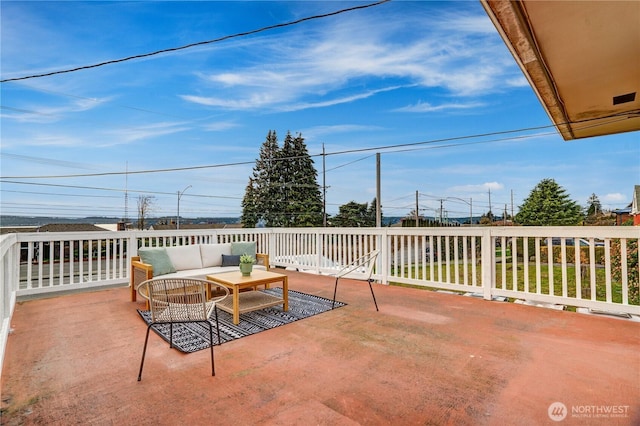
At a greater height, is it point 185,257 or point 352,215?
point 352,215

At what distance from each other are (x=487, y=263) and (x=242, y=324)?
3339 mm

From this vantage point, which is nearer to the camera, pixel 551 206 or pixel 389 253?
pixel 389 253

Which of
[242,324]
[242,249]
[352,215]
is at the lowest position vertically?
[242,324]

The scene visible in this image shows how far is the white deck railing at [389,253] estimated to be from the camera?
3449mm

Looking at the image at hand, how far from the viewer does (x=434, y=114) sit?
14.1 metres

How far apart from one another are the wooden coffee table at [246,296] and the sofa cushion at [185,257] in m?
0.94

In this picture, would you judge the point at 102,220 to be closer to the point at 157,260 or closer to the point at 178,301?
the point at 157,260

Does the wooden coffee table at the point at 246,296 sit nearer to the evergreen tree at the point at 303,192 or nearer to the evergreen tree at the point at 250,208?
the evergreen tree at the point at 303,192

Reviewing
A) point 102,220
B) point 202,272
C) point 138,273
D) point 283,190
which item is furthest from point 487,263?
point 283,190

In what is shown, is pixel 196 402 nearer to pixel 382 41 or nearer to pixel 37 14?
pixel 37 14

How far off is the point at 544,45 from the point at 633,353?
2589 mm

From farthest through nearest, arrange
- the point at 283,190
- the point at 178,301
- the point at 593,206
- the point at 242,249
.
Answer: the point at 593,206 → the point at 283,190 → the point at 242,249 → the point at 178,301

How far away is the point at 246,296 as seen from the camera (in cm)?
412

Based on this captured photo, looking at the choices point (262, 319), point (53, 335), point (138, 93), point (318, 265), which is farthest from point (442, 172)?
point (53, 335)
